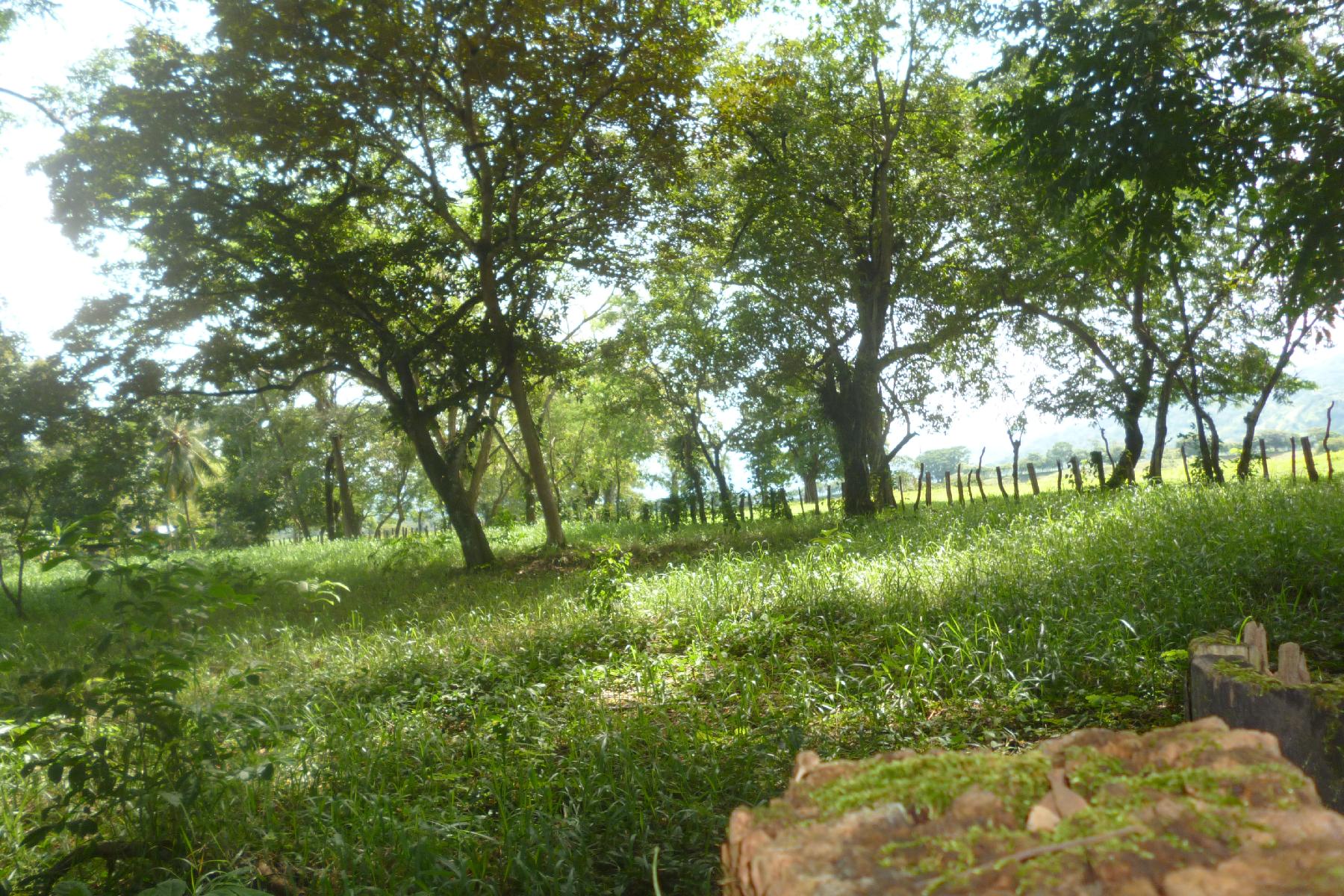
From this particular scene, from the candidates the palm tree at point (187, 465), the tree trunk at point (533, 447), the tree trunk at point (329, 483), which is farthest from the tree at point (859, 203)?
the tree trunk at point (329, 483)

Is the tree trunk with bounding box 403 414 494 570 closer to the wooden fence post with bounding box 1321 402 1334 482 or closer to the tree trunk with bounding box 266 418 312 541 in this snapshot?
the tree trunk with bounding box 266 418 312 541

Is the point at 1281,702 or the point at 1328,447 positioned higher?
the point at 1328,447

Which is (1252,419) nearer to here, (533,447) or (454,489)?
(533,447)

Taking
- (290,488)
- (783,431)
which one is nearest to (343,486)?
(290,488)

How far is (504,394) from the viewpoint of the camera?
1532cm

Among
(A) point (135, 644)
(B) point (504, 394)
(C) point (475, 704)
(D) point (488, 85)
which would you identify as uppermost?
(D) point (488, 85)

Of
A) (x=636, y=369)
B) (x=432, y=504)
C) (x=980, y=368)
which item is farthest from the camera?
(x=432, y=504)

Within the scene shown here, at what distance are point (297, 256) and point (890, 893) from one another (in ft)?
44.9

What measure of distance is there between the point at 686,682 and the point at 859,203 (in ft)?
49.1

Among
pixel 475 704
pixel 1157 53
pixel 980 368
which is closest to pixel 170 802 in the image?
pixel 475 704

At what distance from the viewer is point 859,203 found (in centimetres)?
1756

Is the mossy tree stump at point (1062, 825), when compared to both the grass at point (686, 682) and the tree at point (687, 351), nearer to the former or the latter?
the grass at point (686, 682)

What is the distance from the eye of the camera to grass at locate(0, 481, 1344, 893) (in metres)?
3.13

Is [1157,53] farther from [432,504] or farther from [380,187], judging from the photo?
[432,504]
